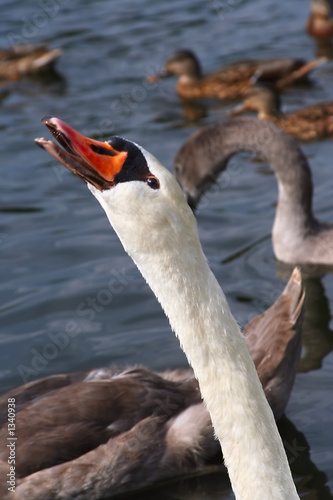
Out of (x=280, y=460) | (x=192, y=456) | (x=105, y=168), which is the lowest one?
(x=192, y=456)

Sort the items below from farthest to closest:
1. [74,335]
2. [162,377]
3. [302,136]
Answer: [302,136] → [74,335] → [162,377]

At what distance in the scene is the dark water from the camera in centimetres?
677

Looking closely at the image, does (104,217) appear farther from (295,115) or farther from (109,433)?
(109,433)

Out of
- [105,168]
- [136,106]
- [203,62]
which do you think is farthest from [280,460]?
[203,62]

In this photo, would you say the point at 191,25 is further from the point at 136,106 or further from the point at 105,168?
the point at 105,168

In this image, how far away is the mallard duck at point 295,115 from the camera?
10.6 m

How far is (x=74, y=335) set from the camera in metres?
7.14

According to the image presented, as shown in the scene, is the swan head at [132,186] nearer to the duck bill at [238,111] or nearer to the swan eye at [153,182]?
the swan eye at [153,182]

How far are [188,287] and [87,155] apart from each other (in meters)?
0.56

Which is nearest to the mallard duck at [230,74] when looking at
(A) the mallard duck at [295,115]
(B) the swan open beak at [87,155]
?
(A) the mallard duck at [295,115]

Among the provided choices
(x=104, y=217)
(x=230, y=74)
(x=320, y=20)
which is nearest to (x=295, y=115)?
(x=230, y=74)

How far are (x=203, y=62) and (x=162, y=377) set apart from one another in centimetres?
878

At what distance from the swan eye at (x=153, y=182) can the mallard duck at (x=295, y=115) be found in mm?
7397

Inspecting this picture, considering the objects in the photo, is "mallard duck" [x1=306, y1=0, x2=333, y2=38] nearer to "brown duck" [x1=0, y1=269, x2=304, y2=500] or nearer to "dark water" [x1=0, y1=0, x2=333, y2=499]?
Answer: "dark water" [x1=0, y1=0, x2=333, y2=499]
